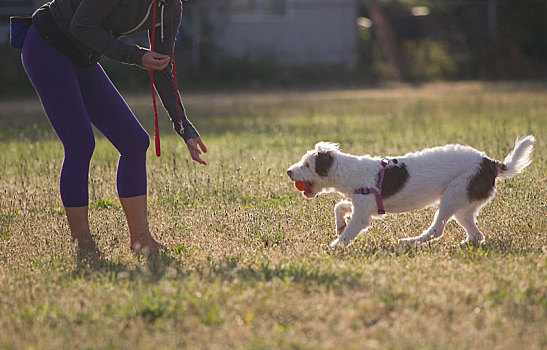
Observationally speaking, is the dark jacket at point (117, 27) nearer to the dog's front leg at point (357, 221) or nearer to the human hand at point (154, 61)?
the human hand at point (154, 61)

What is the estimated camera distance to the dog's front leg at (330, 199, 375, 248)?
5.53 m

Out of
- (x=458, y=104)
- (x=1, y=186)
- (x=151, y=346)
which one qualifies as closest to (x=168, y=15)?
(x=151, y=346)

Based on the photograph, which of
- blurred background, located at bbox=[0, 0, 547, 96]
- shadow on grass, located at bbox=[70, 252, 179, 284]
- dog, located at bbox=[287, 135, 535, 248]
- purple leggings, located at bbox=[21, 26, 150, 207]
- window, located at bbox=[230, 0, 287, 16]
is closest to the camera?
shadow on grass, located at bbox=[70, 252, 179, 284]

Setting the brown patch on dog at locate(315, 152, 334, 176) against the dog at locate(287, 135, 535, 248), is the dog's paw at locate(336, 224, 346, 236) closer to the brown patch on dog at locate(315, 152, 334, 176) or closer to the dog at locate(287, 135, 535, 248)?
the dog at locate(287, 135, 535, 248)

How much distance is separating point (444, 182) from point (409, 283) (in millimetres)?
1435

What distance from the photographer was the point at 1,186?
8055mm

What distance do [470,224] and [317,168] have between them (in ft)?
4.12

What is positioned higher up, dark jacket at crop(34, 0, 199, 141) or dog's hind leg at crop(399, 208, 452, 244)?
dark jacket at crop(34, 0, 199, 141)

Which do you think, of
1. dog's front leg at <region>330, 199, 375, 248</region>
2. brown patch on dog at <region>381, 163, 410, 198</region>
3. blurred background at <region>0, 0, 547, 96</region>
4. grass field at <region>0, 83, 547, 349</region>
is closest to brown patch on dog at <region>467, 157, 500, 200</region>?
grass field at <region>0, 83, 547, 349</region>

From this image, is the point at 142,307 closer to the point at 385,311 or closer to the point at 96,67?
the point at 385,311

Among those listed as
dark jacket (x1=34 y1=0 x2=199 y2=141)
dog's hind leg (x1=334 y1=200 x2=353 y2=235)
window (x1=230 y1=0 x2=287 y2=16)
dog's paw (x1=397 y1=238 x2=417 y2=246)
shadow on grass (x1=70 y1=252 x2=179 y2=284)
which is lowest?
shadow on grass (x1=70 y1=252 x2=179 y2=284)

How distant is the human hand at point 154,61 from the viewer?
486 centimetres

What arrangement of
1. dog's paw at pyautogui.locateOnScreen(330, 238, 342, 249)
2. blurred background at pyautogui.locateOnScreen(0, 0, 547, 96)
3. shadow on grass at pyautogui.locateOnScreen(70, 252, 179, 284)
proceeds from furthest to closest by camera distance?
blurred background at pyautogui.locateOnScreen(0, 0, 547, 96)
dog's paw at pyautogui.locateOnScreen(330, 238, 342, 249)
shadow on grass at pyautogui.locateOnScreen(70, 252, 179, 284)

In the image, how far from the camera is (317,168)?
225 inches
